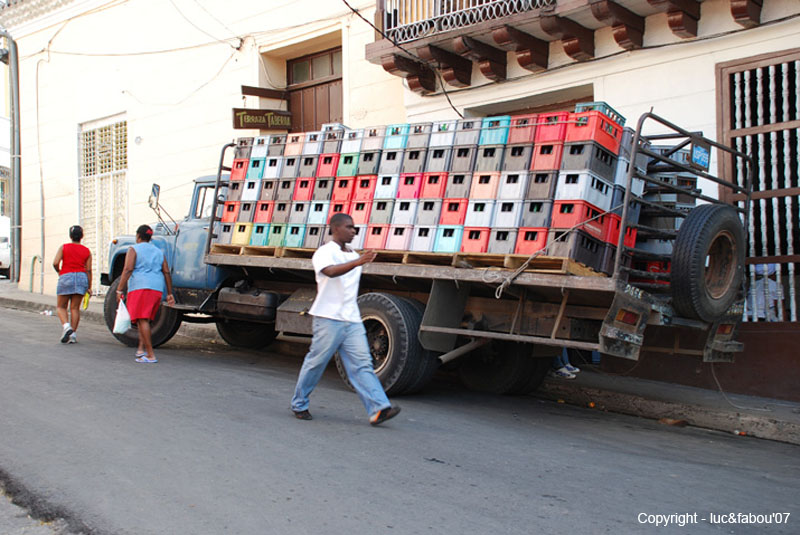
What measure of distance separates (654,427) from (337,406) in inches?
116

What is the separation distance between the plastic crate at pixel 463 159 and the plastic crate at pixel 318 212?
4.94 ft

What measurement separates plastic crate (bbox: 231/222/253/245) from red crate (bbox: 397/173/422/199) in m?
2.09

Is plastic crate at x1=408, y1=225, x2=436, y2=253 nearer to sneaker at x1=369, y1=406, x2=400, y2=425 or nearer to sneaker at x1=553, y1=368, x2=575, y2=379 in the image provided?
sneaker at x1=369, y1=406, x2=400, y2=425

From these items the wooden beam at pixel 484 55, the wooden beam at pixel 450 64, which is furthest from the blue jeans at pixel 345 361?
the wooden beam at pixel 450 64

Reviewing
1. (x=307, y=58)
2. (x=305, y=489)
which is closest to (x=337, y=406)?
(x=305, y=489)

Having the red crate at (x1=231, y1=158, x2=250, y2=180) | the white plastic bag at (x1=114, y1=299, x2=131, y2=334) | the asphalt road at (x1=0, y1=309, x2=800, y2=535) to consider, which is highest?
the red crate at (x1=231, y1=158, x2=250, y2=180)

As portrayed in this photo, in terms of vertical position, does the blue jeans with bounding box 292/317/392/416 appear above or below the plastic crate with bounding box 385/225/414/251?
below

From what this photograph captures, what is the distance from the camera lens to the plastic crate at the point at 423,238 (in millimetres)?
7031

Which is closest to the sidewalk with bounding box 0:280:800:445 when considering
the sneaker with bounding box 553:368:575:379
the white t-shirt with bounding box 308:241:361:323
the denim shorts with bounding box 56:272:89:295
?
the sneaker with bounding box 553:368:575:379

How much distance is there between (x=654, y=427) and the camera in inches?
283

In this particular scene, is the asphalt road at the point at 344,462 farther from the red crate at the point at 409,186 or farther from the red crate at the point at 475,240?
the red crate at the point at 409,186

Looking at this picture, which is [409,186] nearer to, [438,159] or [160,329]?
[438,159]

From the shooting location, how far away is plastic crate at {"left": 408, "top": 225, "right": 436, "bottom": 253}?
703cm

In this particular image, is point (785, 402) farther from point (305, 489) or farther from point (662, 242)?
point (305, 489)
